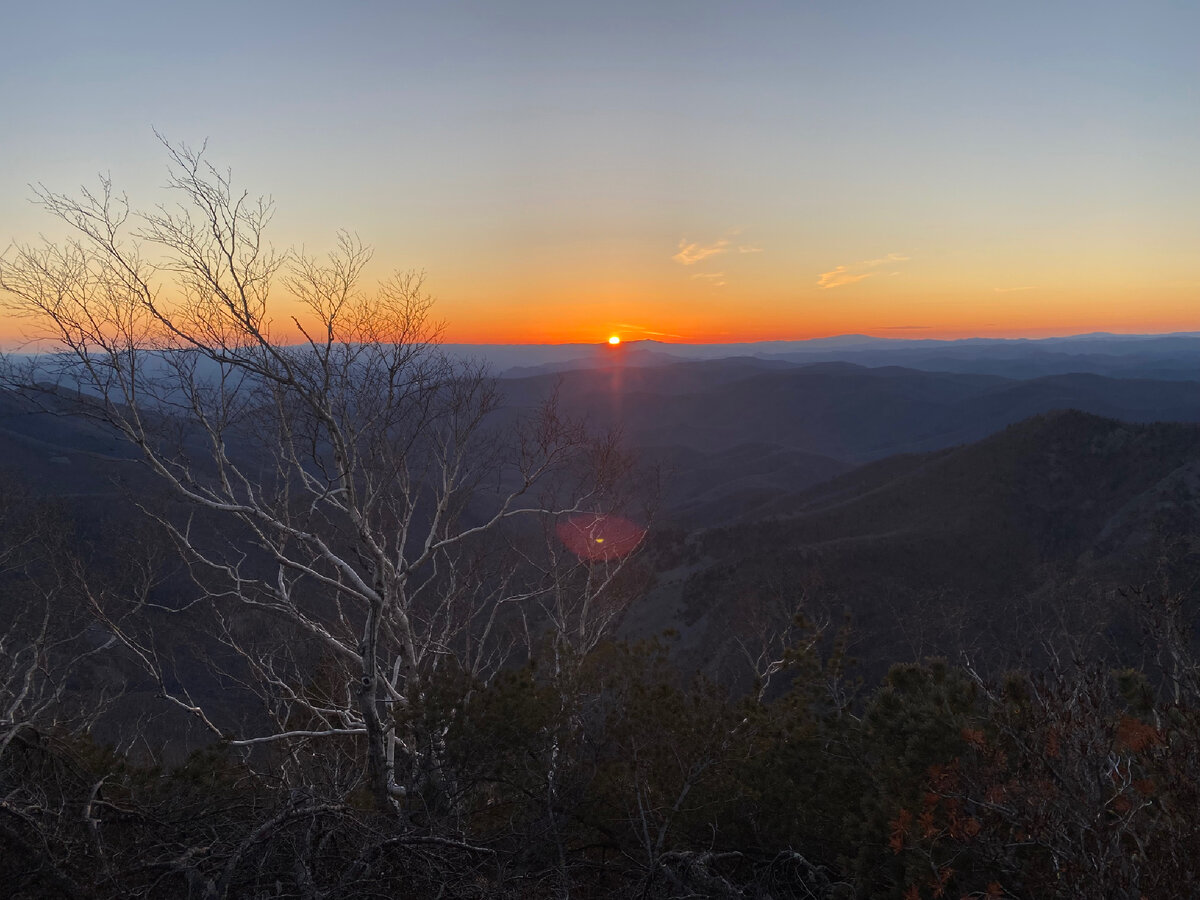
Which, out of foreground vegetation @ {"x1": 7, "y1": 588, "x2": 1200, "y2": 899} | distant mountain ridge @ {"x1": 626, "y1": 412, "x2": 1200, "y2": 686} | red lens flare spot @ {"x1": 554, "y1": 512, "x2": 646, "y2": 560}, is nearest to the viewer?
foreground vegetation @ {"x1": 7, "y1": 588, "x2": 1200, "y2": 899}

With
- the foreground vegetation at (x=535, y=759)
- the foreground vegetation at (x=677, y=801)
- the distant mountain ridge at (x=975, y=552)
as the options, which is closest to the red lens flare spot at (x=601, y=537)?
the foreground vegetation at (x=535, y=759)

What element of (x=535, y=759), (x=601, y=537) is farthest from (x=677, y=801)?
(x=601, y=537)

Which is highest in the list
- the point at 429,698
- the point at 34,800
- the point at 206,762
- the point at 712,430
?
the point at 34,800

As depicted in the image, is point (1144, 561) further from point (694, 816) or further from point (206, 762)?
point (206, 762)

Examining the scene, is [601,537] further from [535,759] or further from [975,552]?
[975,552]

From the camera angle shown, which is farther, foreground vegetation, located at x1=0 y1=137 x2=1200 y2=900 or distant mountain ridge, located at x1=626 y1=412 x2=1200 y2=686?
distant mountain ridge, located at x1=626 y1=412 x2=1200 y2=686

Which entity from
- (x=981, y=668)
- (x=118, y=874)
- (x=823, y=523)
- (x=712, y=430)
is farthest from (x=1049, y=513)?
(x=712, y=430)

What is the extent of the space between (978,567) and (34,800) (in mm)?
48589

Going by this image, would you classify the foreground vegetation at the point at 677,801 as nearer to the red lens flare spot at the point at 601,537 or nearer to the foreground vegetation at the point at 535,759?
the foreground vegetation at the point at 535,759

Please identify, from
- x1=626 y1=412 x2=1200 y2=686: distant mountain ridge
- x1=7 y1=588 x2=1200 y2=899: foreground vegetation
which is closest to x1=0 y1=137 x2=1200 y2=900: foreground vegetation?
x1=7 y1=588 x2=1200 y2=899: foreground vegetation

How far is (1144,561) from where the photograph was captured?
3578cm

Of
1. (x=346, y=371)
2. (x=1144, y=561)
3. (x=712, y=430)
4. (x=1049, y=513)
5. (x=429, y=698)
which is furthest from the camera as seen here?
(x=712, y=430)

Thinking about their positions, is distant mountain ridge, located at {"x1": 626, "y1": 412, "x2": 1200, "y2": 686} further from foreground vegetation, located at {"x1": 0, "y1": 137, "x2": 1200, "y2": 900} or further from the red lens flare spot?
foreground vegetation, located at {"x1": 0, "y1": 137, "x2": 1200, "y2": 900}

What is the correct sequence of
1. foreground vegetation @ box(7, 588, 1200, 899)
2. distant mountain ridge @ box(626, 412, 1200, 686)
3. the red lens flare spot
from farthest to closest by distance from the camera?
distant mountain ridge @ box(626, 412, 1200, 686) < the red lens flare spot < foreground vegetation @ box(7, 588, 1200, 899)
